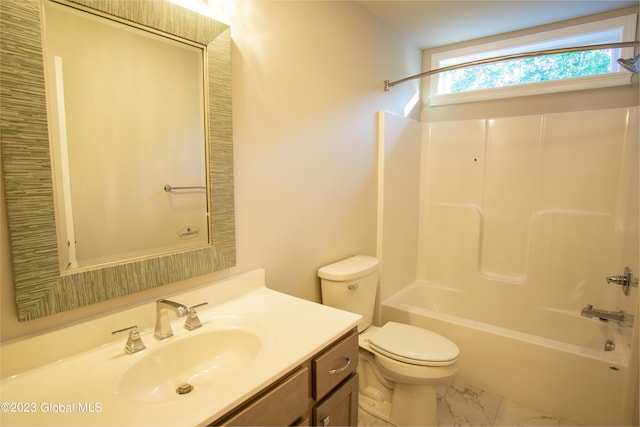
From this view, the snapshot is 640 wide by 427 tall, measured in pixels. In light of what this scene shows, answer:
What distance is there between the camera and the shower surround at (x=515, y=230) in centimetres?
211

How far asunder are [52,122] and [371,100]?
5.89ft

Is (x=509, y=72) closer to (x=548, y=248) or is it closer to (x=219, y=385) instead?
(x=548, y=248)

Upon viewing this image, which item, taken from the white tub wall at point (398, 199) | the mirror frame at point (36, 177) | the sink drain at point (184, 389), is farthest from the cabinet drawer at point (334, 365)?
the white tub wall at point (398, 199)

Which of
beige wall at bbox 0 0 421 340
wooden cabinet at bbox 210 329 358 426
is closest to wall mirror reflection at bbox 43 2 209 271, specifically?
beige wall at bbox 0 0 421 340

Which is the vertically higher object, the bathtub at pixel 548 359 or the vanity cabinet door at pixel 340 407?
→ the vanity cabinet door at pixel 340 407

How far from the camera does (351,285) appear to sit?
6.15ft

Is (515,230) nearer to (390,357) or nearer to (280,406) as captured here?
(390,357)

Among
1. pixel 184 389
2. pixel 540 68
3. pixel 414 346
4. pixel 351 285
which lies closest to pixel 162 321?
pixel 184 389

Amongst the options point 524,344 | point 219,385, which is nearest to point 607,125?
point 524,344

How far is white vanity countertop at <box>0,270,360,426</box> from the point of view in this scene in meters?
0.76

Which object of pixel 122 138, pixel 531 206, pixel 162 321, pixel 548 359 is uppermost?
pixel 122 138

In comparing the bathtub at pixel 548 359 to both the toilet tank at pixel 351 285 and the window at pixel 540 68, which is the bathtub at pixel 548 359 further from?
the window at pixel 540 68

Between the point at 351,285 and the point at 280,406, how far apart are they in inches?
38.6

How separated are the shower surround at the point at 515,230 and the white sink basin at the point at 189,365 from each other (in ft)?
4.74
